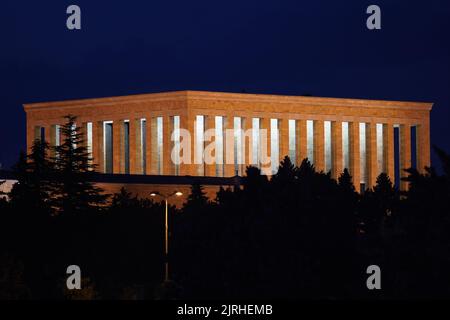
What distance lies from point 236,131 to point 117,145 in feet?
32.1

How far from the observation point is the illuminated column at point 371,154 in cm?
12925

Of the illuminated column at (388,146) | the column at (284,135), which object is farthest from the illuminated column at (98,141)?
the illuminated column at (388,146)

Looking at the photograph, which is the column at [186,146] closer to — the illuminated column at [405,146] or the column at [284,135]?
the column at [284,135]

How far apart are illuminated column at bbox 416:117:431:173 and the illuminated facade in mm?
85

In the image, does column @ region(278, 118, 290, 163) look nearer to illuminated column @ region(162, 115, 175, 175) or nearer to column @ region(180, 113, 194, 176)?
column @ region(180, 113, 194, 176)

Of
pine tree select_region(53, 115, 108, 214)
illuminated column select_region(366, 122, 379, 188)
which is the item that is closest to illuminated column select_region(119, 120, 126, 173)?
illuminated column select_region(366, 122, 379, 188)

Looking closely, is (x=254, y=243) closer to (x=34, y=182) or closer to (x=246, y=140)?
(x=34, y=182)

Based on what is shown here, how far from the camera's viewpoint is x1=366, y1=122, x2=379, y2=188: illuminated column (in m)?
129

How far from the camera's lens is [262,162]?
122 metres

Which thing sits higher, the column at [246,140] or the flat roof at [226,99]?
the flat roof at [226,99]

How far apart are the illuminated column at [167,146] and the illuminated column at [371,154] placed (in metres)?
19.3

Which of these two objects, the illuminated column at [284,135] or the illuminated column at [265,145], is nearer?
the illuminated column at [265,145]

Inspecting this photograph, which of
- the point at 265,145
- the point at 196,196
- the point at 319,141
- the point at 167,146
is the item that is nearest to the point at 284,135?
the point at 265,145
